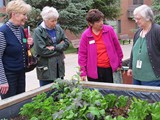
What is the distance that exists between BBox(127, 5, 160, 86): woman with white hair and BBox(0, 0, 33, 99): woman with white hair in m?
1.27

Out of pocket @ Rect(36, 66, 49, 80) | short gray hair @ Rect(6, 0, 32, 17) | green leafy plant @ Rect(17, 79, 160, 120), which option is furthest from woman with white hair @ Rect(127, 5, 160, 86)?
short gray hair @ Rect(6, 0, 32, 17)

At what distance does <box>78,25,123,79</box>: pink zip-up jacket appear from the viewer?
3.63 metres

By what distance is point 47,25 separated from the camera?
3.66m

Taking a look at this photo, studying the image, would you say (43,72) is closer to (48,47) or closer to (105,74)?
(48,47)

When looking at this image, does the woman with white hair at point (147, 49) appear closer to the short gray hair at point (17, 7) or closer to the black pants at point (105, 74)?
the black pants at point (105, 74)

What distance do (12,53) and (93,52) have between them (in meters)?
1.03

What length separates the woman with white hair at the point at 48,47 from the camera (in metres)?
3.62

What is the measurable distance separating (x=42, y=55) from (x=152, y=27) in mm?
1390

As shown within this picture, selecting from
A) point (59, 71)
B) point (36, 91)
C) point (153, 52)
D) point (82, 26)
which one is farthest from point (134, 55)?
point (82, 26)

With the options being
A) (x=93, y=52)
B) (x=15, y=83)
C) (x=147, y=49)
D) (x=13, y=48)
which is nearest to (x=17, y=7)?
(x=13, y=48)

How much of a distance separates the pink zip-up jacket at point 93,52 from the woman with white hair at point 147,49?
1.10 ft

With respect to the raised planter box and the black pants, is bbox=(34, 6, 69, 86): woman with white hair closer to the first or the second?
the black pants

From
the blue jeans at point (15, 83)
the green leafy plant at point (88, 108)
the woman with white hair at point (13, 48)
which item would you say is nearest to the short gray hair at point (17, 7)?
the woman with white hair at point (13, 48)

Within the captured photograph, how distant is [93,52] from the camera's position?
362cm
